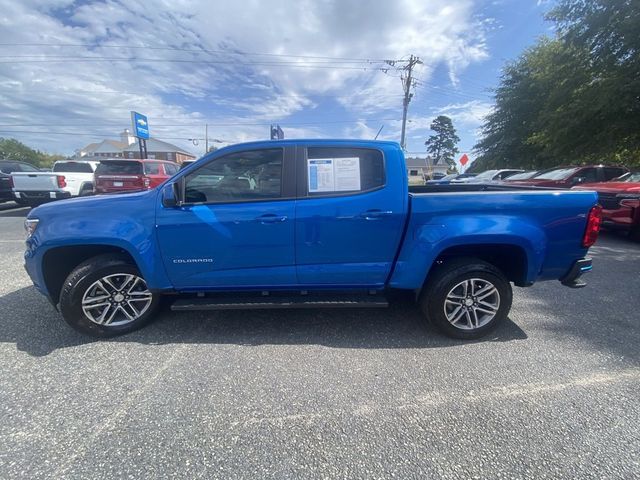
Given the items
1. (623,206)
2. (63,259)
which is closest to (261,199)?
(63,259)

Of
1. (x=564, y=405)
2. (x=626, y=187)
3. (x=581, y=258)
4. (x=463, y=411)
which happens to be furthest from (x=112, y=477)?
(x=626, y=187)

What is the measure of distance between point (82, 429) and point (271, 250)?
176 centimetres

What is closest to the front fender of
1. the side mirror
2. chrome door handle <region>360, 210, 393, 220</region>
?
the side mirror

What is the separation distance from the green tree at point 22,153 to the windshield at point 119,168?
80147mm

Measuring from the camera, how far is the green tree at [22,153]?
69.4 m

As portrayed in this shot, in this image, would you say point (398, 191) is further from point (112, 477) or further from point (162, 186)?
point (112, 477)

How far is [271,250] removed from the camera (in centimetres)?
288

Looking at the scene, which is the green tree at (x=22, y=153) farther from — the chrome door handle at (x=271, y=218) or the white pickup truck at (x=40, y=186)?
the chrome door handle at (x=271, y=218)

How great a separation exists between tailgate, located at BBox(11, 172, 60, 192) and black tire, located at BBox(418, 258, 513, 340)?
11.5m

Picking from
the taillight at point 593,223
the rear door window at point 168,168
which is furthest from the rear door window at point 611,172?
the rear door window at point 168,168

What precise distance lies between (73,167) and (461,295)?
47.9 ft

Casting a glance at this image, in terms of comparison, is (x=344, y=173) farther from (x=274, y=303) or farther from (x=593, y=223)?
(x=593, y=223)

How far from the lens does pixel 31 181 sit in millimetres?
9391

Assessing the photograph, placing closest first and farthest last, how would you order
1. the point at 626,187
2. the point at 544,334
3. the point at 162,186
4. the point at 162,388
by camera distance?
the point at 162,388 < the point at 162,186 < the point at 544,334 < the point at 626,187
